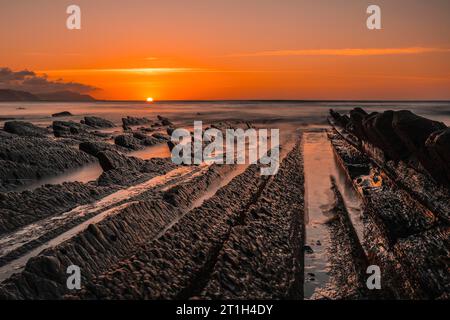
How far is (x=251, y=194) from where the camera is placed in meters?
10.5

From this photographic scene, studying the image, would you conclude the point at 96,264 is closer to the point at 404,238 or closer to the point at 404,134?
the point at 404,238

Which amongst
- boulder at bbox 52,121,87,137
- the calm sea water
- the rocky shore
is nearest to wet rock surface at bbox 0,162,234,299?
the rocky shore

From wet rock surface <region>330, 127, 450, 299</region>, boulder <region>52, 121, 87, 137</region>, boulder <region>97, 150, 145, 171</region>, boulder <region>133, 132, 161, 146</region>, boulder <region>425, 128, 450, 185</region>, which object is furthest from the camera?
boulder <region>52, 121, 87, 137</region>

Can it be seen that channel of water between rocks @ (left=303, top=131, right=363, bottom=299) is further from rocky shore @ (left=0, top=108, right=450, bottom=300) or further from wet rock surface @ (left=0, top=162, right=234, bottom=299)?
wet rock surface @ (left=0, top=162, right=234, bottom=299)

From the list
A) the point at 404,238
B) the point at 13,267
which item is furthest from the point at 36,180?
the point at 404,238


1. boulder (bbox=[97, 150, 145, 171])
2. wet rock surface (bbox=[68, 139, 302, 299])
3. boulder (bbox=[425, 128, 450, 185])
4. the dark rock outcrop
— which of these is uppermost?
the dark rock outcrop

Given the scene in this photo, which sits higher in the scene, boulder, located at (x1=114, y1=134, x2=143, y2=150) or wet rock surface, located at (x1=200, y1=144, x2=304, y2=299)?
boulder, located at (x1=114, y1=134, x2=143, y2=150)

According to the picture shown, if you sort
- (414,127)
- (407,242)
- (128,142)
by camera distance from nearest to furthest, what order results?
(407,242), (414,127), (128,142)

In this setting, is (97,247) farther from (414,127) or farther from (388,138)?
(388,138)

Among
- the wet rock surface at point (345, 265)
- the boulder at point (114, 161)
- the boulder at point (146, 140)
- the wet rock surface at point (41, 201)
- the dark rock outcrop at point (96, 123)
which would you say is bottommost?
the wet rock surface at point (345, 265)

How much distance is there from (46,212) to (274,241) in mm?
5091

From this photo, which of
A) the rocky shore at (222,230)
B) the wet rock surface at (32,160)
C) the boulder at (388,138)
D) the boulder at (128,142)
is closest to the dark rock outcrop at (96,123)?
the boulder at (128,142)

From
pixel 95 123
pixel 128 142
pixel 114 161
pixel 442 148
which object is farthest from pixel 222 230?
pixel 95 123

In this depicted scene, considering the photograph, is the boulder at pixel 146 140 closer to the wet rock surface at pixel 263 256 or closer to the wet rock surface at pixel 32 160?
the wet rock surface at pixel 32 160
